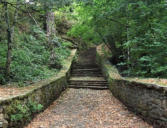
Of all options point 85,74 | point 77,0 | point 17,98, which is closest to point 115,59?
point 85,74

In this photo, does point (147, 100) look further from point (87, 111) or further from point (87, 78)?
point (87, 78)

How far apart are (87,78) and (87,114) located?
14.7 feet

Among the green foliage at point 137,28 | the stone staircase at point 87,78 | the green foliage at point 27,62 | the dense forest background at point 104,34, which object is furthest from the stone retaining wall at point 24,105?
the green foliage at point 137,28

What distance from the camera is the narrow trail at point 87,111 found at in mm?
4257

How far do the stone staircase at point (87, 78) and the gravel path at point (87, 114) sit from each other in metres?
1.28

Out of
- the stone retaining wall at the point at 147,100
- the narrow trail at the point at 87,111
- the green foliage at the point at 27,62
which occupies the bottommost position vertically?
the narrow trail at the point at 87,111

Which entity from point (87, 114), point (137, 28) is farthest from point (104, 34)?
point (87, 114)

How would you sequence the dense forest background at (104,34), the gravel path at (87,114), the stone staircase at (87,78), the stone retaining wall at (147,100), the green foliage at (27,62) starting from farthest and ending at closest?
1. the stone staircase at (87,78)
2. the green foliage at (27,62)
3. the dense forest background at (104,34)
4. the gravel path at (87,114)
5. the stone retaining wall at (147,100)

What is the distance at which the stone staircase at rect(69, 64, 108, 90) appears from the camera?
332 inches

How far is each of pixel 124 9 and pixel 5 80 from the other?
5103 millimetres

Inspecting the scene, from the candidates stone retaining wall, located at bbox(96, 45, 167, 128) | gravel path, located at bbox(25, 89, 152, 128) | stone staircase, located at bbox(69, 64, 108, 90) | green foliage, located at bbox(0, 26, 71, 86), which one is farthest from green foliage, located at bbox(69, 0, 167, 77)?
green foliage, located at bbox(0, 26, 71, 86)

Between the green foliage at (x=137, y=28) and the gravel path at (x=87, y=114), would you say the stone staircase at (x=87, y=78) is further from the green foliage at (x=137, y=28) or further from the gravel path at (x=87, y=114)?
the green foliage at (x=137, y=28)

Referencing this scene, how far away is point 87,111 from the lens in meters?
5.29

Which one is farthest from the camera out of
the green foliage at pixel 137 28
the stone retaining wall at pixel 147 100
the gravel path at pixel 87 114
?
the green foliage at pixel 137 28
